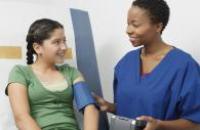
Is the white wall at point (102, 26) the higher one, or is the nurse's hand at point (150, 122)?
the white wall at point (102, 26)

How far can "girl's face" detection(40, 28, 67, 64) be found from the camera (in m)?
1.63

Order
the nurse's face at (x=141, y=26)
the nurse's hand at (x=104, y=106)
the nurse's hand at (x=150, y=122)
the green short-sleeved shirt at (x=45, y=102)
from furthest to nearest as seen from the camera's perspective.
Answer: the nurse's hand at (x=104, y=106) < the green short-sleeved shirt at (x=45, y=102) < the nurse's face at (x=141, y=26) < the nurse's hand at (x=150, y=122)

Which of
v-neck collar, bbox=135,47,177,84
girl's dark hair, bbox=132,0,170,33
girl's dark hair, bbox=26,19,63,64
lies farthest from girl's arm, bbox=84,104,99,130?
girl's dark hair, bbox=132,0,170,33

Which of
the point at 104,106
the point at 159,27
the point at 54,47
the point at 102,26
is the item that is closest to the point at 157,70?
the point at 159,27

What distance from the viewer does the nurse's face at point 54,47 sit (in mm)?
1627

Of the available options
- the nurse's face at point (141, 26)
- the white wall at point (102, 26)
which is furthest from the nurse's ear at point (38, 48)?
the nurse's face at point (141, 26)

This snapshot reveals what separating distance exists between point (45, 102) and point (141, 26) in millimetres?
516

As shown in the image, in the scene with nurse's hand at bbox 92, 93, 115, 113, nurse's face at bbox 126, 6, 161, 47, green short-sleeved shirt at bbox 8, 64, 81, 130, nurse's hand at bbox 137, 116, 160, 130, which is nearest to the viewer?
nurse's hand at bbox 137, 116, 160, 130

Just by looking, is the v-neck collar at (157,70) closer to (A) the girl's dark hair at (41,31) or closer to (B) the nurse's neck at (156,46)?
(B) the nurse's neck at (156,46)

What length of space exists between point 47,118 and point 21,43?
17.2 inches

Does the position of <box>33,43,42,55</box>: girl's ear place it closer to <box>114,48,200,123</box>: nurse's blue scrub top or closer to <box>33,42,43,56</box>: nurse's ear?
<box>33,42,43,56</box>: nurse's ear

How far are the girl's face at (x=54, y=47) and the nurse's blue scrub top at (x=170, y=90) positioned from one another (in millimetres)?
350

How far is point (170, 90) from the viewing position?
1.43 m

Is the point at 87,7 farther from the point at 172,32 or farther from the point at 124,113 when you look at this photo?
the point at 124,113
